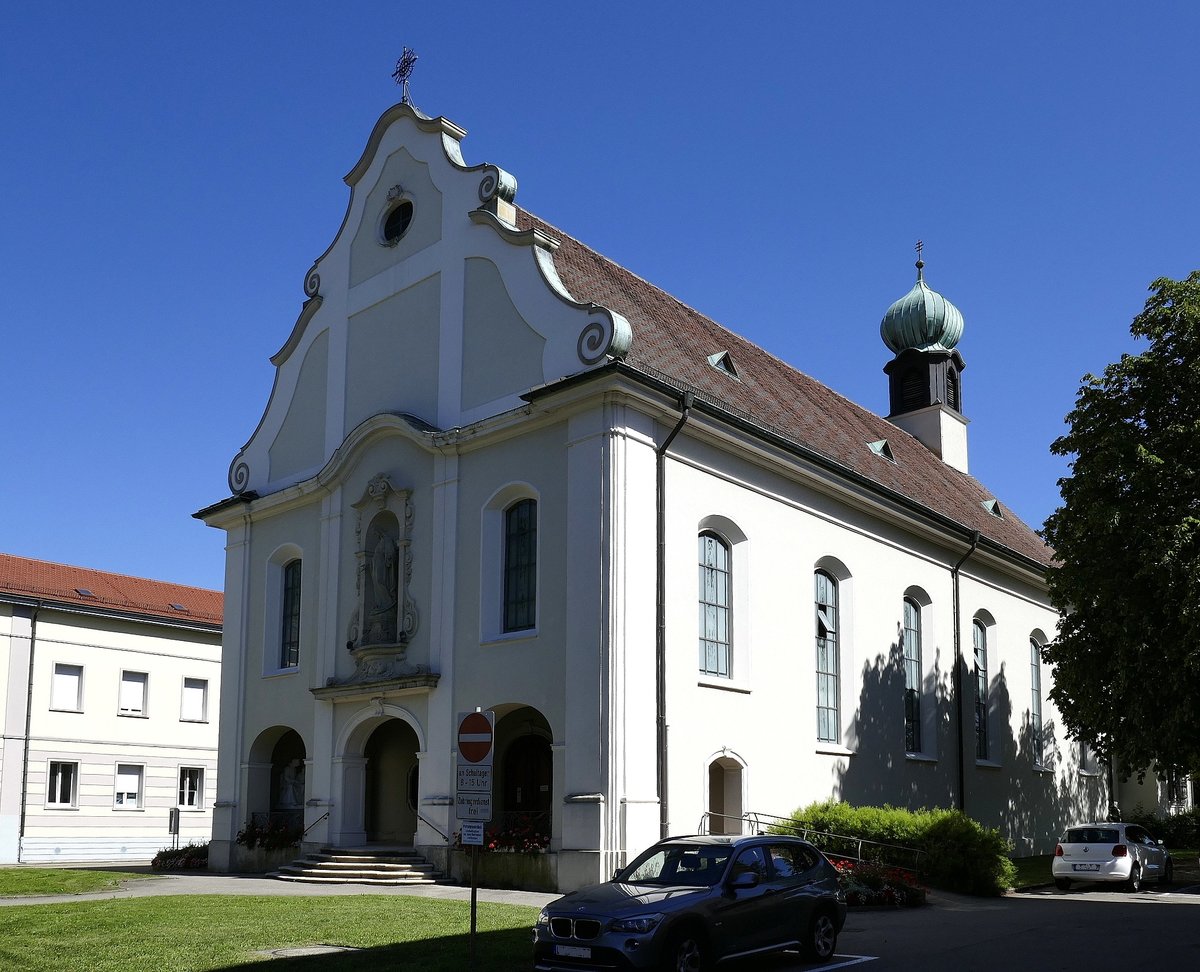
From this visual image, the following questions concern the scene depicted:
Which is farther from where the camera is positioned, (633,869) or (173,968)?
(633,869)

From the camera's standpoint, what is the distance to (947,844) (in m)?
20.8

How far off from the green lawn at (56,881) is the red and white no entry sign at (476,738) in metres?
11.7

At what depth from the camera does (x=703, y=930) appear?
11.2 meters

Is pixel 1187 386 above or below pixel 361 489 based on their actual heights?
above

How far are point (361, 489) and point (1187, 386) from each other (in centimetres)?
1581

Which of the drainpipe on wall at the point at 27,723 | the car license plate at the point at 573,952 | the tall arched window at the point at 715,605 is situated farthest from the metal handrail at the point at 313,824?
the drainpipe on wall at the point at 27,723

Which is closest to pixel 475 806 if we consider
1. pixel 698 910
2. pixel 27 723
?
pixel 698 910

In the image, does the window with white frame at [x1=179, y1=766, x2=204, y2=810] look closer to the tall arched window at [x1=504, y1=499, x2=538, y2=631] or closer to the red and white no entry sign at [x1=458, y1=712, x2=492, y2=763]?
the tall arched window at [x1=504, y1=499, x2=538, y2=631]

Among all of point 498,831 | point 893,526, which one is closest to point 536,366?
point 498,831

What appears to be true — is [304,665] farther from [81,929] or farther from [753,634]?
[81,929]

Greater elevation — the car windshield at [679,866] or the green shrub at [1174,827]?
the car windshield at [679,866]

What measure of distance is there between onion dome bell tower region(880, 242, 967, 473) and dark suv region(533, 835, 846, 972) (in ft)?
91.5

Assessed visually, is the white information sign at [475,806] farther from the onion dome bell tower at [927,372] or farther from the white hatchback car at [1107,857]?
the onion dome bell tower at [927,372]

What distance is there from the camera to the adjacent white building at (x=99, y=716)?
116 feet
